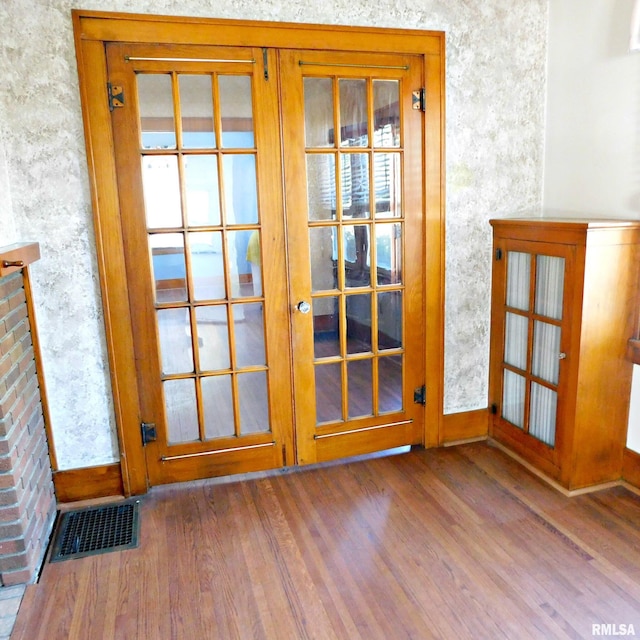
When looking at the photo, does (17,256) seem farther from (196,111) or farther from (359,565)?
(359,565)

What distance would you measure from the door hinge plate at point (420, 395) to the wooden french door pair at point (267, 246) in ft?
0.37

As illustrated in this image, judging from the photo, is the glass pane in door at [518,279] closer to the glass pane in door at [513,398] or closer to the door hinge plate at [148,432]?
the glass pane in door at [513,398]

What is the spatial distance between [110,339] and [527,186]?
95.3 inches

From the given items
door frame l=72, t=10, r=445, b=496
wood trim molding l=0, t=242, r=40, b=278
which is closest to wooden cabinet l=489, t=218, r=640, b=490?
door frame l=72, t=10, r=445, b=496

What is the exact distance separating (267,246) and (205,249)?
0.31 m

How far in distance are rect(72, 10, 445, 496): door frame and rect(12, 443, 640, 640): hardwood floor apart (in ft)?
1.92

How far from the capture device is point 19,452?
7.26 ft

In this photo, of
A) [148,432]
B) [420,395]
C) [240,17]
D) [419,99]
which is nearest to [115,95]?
[240,17]

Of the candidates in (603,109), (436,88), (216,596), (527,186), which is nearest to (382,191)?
(436,88)

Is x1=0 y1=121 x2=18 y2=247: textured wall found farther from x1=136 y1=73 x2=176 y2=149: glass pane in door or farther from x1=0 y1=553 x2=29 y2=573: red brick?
x1=0 y1=553 x2=29 y2=573: red brick

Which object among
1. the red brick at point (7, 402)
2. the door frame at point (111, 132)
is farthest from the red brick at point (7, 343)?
the door frame at point (111, 132)

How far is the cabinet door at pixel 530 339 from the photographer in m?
2.76

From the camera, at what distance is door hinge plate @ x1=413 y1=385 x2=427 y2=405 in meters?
3.24

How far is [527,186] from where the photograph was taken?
3.22 metres
